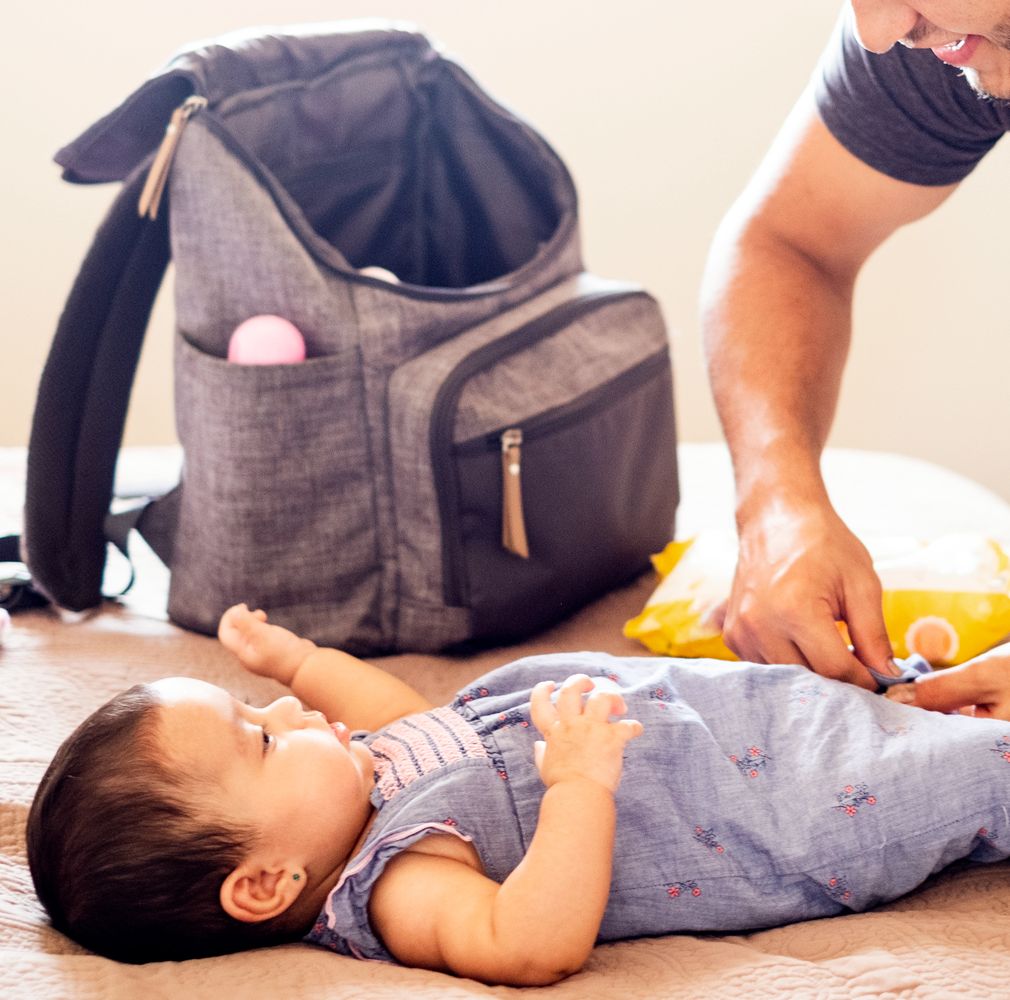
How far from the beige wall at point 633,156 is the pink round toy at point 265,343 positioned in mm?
1224

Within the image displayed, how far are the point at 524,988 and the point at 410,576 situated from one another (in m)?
0.55

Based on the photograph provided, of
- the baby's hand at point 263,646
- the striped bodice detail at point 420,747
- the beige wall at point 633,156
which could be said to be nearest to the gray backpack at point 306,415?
the baby's hand at point 263,646

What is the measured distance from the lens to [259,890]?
83cm

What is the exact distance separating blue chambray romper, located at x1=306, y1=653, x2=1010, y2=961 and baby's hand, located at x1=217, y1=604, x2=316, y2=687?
8.3 inches

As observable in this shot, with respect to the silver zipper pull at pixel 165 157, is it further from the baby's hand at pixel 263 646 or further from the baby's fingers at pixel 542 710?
the baby's fingers at pixel 542 710

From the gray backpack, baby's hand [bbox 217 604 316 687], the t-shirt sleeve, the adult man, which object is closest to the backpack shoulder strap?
the gray backpack

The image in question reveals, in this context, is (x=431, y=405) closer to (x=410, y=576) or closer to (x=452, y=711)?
(x=410, y=576)

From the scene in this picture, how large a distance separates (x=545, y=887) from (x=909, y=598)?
0.54m

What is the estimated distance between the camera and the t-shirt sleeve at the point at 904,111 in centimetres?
114

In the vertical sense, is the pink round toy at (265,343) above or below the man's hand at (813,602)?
above

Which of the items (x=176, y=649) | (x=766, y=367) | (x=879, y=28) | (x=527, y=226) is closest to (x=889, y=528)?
(x=766, y=367)

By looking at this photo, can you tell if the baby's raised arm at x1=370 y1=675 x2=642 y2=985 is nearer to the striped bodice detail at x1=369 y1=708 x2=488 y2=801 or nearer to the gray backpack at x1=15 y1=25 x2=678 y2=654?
the striped bodice detail at x1=369 y1=708 x2=488 y2=801

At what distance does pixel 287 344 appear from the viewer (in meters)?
1.20

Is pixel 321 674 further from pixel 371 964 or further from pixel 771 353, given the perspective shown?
pixel 771 353
